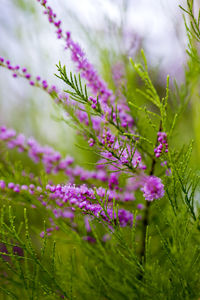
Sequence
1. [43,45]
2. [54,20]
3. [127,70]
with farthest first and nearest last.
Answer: [43,45] < [127,70] < [54,20]

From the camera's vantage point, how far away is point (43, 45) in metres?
0.90

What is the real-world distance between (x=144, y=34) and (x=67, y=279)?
1.94 feet

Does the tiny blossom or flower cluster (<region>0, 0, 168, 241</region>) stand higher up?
flower cluster (<region>0, 0, 168, 241</region>)

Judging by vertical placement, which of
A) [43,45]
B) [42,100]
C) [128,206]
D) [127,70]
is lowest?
[128,206]

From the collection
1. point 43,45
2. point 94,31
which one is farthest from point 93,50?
point 43,45

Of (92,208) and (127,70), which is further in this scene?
(127,70)

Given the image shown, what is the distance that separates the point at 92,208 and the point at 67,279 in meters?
0.08

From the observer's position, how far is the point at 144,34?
27.6 inches

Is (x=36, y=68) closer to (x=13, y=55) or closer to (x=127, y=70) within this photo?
(x=13, y=55)

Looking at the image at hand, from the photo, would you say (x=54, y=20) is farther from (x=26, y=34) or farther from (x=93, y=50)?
(x=26, y=34)

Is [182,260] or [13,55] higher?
[13,55]

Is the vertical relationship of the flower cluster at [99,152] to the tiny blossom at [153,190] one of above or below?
above

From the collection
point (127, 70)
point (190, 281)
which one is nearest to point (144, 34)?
point (127, 70)

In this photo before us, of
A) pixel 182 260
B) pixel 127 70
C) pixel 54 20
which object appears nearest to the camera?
pixel 182 260
